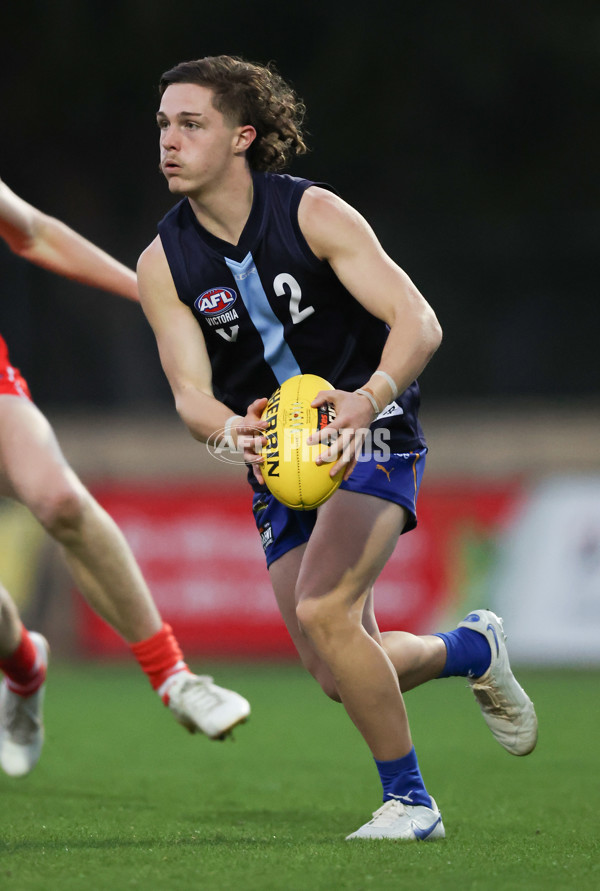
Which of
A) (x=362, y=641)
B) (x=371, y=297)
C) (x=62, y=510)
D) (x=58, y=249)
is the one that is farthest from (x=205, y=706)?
(x=58, y=249)

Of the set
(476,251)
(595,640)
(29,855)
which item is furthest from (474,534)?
(29,855)

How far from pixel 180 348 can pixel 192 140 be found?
63 centimetres

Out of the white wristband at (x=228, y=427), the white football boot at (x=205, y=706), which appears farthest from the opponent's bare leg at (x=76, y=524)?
the white wristband at (x=228, y=427)

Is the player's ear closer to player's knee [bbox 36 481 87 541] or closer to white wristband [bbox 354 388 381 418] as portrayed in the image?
white wristband [bbox 354 388 381 418]

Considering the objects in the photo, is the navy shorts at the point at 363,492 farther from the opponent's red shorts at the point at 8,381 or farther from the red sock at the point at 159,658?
the opponent's red shorts at the point at 8,381

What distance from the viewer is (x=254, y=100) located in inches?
168

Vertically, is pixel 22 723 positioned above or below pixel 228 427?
below

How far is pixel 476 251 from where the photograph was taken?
40.0ft

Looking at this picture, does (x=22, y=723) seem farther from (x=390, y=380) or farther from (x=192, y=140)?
(x=192, y=140)

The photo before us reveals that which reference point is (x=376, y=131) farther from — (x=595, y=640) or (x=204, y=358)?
(x=204, y=358)

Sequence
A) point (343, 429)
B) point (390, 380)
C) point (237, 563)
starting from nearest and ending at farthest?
point (343, 429) < point (390, 380) < point (237, 563)

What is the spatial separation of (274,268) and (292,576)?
3.29 ft

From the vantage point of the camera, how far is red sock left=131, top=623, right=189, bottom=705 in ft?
14.2

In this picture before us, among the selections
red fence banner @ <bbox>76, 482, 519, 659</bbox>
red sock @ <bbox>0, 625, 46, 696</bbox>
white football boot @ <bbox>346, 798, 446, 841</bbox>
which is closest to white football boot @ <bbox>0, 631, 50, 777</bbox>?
red sock @ <bbox>0, 625, 46, 696</bbox>
